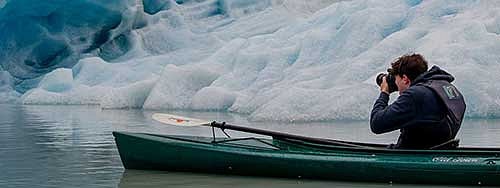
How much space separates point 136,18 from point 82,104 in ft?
11.9

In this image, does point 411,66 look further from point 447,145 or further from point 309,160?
point 309,160

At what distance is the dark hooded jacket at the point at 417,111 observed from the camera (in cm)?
378

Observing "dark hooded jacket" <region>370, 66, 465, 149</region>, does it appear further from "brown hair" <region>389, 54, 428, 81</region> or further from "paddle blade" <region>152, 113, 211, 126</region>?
"paddle blade" <region>152, 113, 211, 126</region>

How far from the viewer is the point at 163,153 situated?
454 cm

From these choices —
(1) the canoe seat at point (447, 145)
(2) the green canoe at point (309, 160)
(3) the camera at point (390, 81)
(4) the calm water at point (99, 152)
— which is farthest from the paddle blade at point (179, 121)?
(1) the canoe seat at point (447, 145)

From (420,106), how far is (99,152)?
2.87 m

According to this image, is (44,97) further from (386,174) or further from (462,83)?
(386,174)

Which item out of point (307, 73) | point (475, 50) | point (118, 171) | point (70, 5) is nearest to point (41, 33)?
point (70, 5)

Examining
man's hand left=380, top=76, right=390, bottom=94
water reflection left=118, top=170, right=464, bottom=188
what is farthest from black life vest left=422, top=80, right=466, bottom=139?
water reflection left=118, top=170, right=464, bottom=188

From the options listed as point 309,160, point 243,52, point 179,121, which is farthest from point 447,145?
point 243,52

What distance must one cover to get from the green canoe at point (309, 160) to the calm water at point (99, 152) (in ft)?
0.17

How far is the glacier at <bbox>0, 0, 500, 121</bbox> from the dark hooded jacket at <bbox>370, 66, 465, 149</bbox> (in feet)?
18.6

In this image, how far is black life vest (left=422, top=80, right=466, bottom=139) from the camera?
3.80m

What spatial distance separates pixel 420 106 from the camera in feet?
12.5
